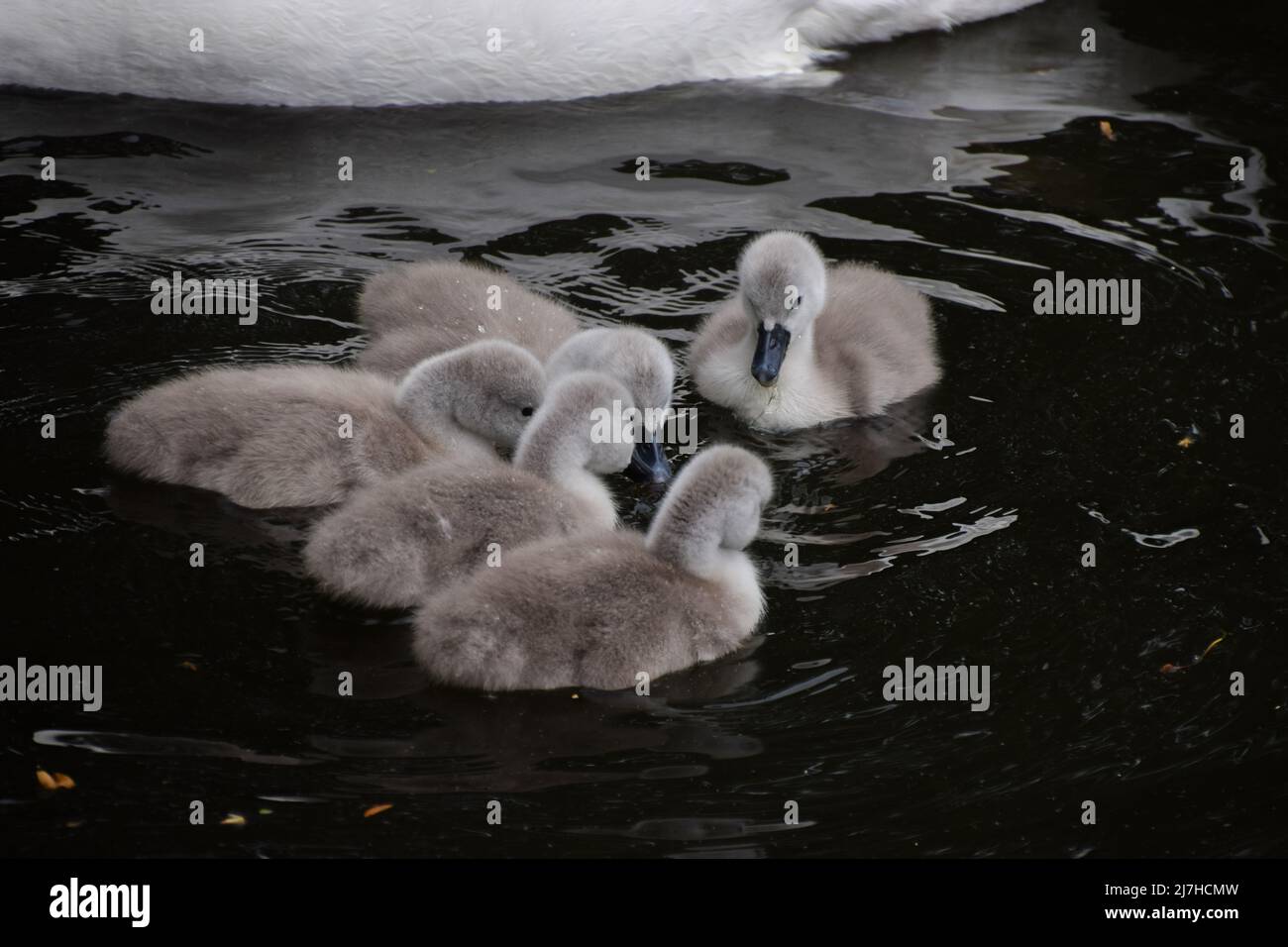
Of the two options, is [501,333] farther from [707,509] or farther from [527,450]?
[707,509]

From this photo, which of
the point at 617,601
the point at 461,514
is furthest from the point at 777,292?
the point at 617,601

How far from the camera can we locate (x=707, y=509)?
17.4 feet

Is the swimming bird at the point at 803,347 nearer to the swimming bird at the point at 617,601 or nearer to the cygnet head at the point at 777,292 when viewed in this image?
the cygnet head at the point at 777,292

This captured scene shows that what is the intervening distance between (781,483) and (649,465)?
0.51 m

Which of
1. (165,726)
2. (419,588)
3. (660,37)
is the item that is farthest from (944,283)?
(165,726)

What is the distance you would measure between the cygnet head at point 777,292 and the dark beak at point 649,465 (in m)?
0.64

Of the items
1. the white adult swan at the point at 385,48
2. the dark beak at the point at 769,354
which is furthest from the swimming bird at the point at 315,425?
the white adult swan at the point at 385,48

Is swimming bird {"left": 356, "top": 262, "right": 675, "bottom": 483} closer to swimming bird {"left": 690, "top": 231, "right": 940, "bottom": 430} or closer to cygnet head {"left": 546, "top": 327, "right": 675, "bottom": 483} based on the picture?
cygnet head {"left": 546, "top": 327, "right": 675, "bottom": 483}

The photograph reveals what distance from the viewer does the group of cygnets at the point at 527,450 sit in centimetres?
512

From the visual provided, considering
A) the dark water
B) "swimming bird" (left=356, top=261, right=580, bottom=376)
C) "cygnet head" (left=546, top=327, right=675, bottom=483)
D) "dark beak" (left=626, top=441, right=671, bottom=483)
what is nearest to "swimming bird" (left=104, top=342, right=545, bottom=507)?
the dark water

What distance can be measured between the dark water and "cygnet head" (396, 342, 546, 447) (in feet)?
1.72

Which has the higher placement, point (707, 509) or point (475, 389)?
point (475, 389)

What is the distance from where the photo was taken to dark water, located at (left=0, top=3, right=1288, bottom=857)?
15.3ft

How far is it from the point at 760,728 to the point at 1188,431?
7.60 feet
